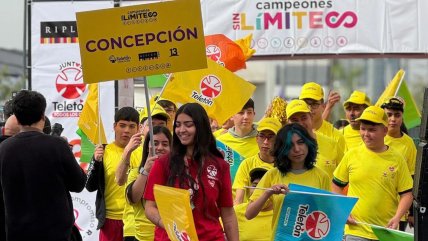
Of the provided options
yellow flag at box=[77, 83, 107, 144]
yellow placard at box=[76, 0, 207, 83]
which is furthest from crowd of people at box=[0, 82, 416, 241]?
yellow placard at box=[76, 0, 207, 83]

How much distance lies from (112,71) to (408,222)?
446cm

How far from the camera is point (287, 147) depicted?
8680mm

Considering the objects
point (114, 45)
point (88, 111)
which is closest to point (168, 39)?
point (114, 45)

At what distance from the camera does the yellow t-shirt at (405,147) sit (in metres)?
11.1

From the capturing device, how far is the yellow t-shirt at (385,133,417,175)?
11.1m

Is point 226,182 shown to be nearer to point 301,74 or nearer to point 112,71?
point 112,71

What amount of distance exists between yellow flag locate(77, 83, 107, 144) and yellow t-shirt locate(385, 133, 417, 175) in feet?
9.71

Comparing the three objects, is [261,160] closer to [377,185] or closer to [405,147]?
[377,185]

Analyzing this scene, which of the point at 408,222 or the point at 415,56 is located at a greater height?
the point at 415,56

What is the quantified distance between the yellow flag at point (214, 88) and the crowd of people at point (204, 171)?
29 cm

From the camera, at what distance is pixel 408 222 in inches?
458

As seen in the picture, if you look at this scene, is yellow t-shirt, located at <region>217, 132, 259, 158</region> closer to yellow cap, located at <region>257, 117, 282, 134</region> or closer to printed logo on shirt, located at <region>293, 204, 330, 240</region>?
yellow cap, located at <region>257, 117, 282, 134</region>

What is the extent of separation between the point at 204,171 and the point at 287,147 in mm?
1482

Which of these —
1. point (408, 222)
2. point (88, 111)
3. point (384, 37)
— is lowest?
point (408, 222)
